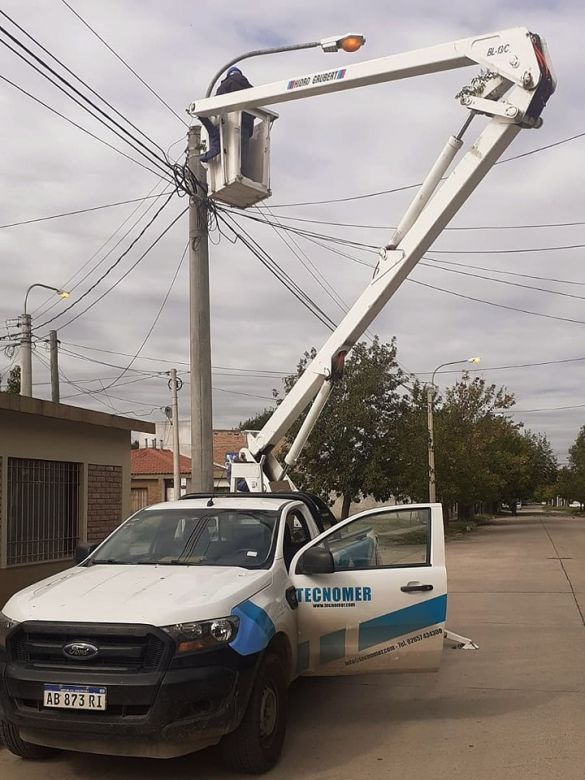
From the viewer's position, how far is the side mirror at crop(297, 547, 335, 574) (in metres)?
6.09

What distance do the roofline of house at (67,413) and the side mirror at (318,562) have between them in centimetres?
475

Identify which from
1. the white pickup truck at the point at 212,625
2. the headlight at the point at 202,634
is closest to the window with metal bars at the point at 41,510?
the white pickup truck at the point at 212,625

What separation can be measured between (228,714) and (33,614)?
131cm

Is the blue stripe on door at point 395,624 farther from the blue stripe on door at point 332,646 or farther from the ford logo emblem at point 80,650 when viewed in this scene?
the ford logo emblem at point 80,650

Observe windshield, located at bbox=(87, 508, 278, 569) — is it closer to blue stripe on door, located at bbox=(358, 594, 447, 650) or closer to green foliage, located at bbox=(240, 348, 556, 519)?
blue stripe on door, located at bbox=(358, 594, 447, 650)

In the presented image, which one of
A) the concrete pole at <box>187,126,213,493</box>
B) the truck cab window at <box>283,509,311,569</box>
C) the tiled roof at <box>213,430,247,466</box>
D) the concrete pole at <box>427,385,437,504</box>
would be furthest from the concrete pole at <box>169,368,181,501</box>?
the truck cab window at <box>283,509,311,569</box>

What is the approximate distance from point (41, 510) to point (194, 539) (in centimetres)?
566

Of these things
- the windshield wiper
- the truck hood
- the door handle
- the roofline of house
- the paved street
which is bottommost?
the paved street

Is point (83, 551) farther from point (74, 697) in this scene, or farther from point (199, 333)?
point (199, 333)

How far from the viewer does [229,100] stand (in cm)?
1112

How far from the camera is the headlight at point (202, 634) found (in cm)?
491

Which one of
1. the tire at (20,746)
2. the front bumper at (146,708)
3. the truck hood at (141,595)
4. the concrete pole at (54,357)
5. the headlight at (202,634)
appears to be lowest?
the tire at (20,746)

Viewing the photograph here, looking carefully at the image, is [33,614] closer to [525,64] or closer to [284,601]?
[284,601]

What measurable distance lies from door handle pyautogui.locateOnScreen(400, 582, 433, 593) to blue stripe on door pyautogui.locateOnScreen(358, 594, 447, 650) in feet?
0.35
